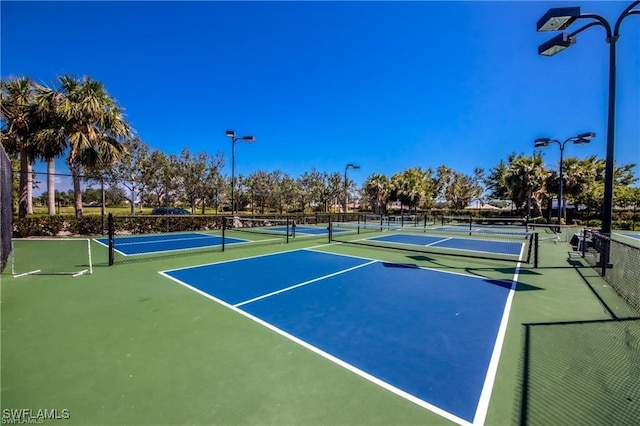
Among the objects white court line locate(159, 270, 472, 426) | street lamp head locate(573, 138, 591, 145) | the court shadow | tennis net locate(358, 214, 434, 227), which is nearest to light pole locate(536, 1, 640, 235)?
the court shadow

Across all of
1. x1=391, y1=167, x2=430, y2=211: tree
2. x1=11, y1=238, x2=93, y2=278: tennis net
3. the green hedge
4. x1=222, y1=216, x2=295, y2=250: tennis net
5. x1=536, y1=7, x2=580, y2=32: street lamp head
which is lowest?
x1=11, y1=238, x2=93, y2=278: tennis net

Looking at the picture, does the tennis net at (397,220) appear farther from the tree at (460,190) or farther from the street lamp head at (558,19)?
the tree at (460,190)

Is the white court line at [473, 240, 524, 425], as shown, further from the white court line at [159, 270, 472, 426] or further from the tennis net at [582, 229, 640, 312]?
the tennis net at [582, 229, 640, 312]

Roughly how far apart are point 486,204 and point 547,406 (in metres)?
76.3

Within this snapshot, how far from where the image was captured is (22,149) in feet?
48.9

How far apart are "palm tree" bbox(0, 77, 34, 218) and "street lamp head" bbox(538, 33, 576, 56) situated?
21624 mm

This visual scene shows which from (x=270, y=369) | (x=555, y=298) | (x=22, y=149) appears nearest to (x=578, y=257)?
(x=555, y=298)

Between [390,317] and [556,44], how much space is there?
7401mm

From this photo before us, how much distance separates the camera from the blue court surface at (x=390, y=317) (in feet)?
9.82

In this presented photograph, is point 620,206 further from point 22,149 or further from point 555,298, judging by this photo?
point 22,149

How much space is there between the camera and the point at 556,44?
21.6 ft

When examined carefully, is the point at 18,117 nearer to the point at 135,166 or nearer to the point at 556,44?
the point at 135,166

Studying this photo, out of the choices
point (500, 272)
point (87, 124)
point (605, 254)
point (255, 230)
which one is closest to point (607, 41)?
point (605, 254)

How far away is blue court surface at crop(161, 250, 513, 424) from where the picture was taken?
299 centimetres
